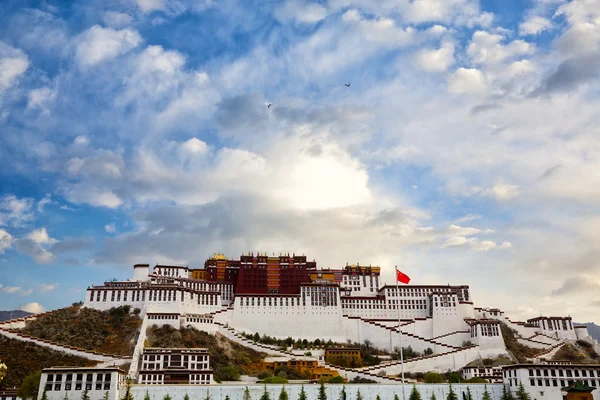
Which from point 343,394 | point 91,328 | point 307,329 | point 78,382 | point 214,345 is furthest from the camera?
point 307,329

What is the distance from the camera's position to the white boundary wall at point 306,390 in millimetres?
72125

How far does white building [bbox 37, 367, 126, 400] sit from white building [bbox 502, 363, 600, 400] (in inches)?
2149

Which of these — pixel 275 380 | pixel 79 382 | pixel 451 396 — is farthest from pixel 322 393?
pixel 79 382

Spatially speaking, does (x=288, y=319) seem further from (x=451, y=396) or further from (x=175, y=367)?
(x=451, y=396)

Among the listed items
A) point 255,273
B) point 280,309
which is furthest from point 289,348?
point 255,273

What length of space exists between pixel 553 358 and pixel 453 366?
23.7 m

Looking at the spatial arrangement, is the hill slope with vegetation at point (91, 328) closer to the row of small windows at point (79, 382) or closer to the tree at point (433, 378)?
the row of small windows at point (79, 382)

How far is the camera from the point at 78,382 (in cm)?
6869

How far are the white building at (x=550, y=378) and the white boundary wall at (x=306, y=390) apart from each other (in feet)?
12.3

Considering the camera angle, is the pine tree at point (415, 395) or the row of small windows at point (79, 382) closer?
the row of small windows at point (79, 382)

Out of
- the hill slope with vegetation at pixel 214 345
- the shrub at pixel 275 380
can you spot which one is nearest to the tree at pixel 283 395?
the shrub at pixel 275 380

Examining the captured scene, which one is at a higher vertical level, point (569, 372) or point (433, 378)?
point (433, 378)

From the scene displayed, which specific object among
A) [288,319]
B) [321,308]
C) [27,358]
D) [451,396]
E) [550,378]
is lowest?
[451,396]

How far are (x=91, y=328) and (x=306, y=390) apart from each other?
42.3 m
